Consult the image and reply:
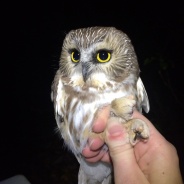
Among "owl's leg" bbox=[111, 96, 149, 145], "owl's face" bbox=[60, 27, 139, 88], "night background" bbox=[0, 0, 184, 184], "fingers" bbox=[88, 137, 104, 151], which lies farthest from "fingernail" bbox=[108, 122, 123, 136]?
"night background" bbox=[0, 0, 184, 184]

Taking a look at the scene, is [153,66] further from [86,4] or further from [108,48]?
[108,48]

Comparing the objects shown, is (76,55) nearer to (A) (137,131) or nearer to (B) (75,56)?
(B) (75,56)

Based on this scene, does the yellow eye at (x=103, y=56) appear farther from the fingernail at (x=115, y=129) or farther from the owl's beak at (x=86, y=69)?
the fingernail at (x=115, y=129)

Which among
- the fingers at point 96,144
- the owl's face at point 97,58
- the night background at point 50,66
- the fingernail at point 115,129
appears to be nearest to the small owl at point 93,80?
the owl's face at point 97,58

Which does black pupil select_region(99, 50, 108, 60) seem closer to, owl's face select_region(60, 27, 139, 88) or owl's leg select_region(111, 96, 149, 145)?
owl's face select_region(60, 27, 139, 88)

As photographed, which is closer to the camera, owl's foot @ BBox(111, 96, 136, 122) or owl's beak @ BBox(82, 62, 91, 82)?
owl's foot @ BBox(111, 96, 136, 122)

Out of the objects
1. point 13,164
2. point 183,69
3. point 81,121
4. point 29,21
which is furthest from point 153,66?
point 81,121
